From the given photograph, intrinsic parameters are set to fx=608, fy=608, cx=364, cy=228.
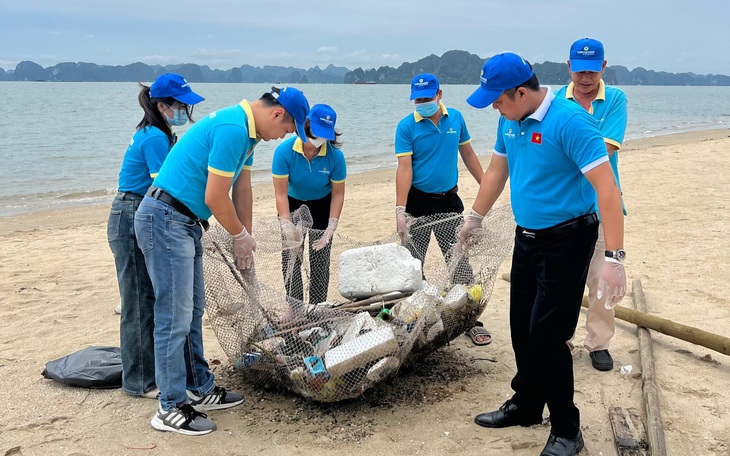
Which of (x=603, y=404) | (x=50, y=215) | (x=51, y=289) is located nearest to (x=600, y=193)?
(x=603, y=404)

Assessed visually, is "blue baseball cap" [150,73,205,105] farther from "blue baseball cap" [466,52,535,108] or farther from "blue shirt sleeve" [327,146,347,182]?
"blue baseball cap" [466,52,535,108]

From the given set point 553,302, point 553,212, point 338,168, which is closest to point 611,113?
point 553,212

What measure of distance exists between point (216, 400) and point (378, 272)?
1.41 metres

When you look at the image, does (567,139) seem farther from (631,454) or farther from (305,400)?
(305,400)

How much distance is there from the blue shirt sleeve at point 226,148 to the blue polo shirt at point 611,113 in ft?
7.26

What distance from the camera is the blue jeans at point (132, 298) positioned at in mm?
3838

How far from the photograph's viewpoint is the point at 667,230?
819 centimetres

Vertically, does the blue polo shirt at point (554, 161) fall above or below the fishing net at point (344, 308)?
above

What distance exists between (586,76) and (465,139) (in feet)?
4.20

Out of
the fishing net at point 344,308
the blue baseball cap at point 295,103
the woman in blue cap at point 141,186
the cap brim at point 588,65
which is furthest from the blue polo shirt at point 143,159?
the cap brim at point 588,65

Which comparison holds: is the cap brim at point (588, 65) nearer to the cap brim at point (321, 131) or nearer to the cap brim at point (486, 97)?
the cap brim at point (486, 97)

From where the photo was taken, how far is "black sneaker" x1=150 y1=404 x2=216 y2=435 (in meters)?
3.63

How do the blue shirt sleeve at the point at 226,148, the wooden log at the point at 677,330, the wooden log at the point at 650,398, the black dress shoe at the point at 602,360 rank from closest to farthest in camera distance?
the blue shirt sleeve at the point at 226,148, the wooden log at the point at 650,398, the wooden log at the point at 677,330, the black dress shoe at the point at 602,360

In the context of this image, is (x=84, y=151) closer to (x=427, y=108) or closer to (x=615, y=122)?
(x=427, y=108)
